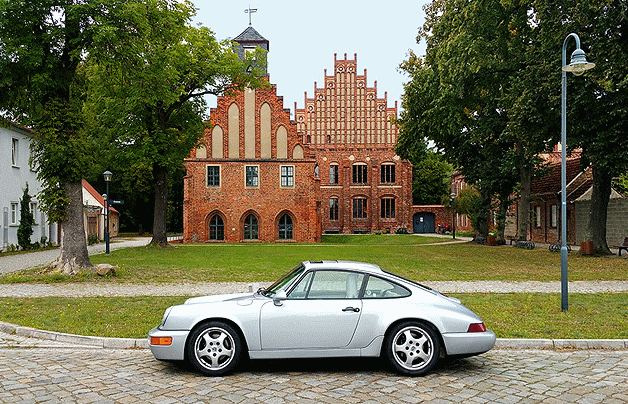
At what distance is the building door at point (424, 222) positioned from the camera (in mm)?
68188

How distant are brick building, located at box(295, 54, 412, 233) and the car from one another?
56200 mm

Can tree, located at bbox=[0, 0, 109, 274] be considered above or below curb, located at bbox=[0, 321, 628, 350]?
above

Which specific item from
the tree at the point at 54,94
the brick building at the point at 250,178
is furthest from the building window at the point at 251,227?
the tree at the point at 54,94

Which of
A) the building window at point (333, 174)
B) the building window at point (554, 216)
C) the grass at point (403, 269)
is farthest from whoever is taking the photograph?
the building window at point (333, 174)

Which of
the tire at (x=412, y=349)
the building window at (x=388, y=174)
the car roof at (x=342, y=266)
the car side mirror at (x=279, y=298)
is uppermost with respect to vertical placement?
the building window at (x=388, y=174)

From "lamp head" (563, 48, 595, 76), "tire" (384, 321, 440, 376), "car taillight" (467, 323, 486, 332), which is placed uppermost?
"lamp head" (563, 48, 595, 76)

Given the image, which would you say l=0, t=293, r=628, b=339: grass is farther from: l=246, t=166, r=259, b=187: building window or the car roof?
l=246, t=166, r=259, b=187: building window

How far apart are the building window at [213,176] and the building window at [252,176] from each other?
7.58 feet

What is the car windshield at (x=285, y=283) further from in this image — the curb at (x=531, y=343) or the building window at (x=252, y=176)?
the building window at (x=252, y=176)

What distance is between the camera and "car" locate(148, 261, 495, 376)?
6699mm

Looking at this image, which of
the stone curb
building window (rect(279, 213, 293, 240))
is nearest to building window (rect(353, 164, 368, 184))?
building window (rect(279, 213, 293, 240))

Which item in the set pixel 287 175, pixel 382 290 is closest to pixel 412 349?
pixel 382 290

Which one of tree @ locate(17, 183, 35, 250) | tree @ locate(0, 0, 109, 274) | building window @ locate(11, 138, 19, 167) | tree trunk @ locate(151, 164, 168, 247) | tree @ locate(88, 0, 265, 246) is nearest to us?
tree @ locate(0, 0, 109, 274)

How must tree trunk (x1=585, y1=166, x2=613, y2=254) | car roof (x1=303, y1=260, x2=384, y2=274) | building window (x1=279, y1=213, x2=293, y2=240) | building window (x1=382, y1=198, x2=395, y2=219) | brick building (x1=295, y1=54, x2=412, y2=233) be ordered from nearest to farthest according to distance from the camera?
1. car roof (x1=303, y1=260, x2=384, y2=274)
2. tree trunk (x1=585, y1=166, x2=613, y2=254)
3. building window (x1=279, y1=213, x2=293, y2=240)
4. brick building (x1=295, y1=54, x2=412, y2=233)
5. building window (x1=382, y1=198, x2=395, y2=219)
